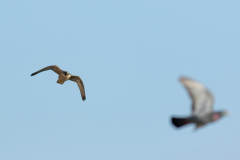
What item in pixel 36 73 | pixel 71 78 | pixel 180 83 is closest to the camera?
pixel 180 83

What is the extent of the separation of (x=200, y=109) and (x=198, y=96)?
0.88 m

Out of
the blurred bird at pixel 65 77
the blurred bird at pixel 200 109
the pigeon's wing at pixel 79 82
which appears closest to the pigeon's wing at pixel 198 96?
the blurred bird at pixel 200 109

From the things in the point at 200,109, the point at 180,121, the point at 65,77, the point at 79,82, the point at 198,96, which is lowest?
the point at 180,121

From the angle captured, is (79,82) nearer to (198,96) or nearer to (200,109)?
(200,109)

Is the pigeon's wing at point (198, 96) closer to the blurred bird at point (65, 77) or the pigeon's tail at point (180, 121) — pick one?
the pigeon's tail at point (180, 121)

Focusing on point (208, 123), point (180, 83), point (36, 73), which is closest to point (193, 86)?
point (180, 83)

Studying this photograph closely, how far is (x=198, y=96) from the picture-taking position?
1051 inches

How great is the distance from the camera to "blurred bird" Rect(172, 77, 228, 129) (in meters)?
26.5

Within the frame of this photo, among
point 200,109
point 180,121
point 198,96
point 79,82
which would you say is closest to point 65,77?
point 79,82

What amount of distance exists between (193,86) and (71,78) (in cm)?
3462

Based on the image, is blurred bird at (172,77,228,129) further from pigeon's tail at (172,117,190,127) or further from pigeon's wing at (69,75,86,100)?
pigeon's wing at (69,75,86,100)

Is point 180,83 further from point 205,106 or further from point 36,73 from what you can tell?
point 36,73

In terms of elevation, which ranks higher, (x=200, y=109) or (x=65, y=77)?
(x=65, y=77)

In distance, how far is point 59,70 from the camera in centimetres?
5709
